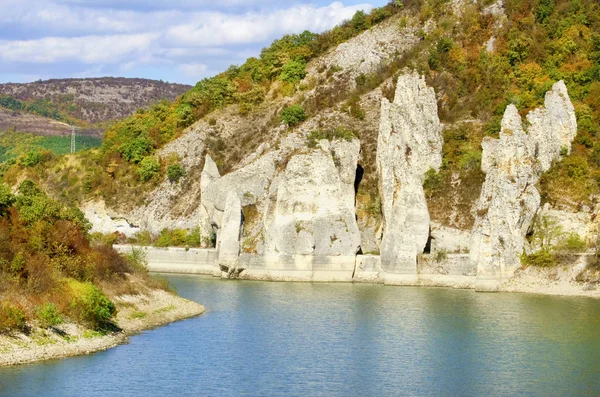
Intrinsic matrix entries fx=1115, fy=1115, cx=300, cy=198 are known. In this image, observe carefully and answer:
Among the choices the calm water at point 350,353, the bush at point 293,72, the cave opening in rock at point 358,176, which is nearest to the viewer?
the calm water at point 350,353

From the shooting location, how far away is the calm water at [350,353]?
39438 mm

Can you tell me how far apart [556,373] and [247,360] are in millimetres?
12101

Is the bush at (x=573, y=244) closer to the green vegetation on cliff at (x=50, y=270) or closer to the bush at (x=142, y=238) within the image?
the green vegetation on cliff at (x=50, y=270)

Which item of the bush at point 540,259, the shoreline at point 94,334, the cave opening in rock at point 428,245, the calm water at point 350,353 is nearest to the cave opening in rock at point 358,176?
the cave opening in rock at point 428,245

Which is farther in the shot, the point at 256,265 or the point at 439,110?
the point at 439,110

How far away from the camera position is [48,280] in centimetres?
4662

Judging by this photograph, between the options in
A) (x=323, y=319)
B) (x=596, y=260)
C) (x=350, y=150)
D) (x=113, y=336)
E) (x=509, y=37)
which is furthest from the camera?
(x=509, y=37)

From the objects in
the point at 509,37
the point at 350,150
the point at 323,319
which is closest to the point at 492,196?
the point at 350,150

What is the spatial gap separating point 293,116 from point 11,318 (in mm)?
58303

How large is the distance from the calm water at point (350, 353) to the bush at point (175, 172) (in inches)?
1362

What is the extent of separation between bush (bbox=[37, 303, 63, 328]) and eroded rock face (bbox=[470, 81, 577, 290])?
34.7 metres

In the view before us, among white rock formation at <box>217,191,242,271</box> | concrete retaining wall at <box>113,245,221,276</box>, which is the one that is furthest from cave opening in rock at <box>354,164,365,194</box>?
concrete retaining wall at <box>113,245,221,276</box>

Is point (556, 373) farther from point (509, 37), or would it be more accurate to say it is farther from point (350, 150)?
point (509, 37)

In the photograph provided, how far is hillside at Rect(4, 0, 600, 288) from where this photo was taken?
7775 centimetres
